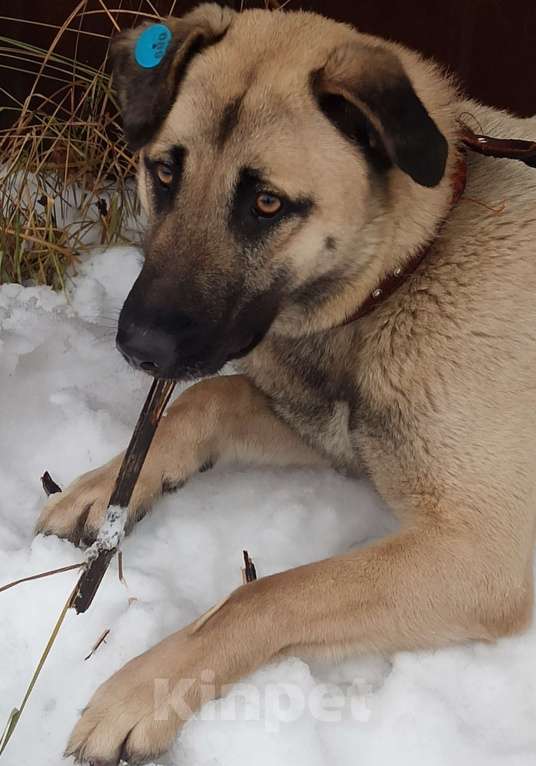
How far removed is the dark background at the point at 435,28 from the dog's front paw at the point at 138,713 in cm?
245

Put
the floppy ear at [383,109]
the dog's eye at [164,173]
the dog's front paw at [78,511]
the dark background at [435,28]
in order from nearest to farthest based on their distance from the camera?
the floppy ear at [383,109], the dog's eye at [164,173], the dog's front paw at [78,511], the dark background at [435,28]

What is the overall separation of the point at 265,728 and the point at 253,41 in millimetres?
1471

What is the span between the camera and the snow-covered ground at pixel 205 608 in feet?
5.58

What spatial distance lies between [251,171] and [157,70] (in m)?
0.38

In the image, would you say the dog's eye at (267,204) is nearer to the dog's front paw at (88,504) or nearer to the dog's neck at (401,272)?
the dog's neck at (401,272)

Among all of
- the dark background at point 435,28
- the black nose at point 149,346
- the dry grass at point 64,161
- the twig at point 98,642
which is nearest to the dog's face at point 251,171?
the black nose at point 149,346

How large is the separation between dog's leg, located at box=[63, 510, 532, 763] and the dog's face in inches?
20.6

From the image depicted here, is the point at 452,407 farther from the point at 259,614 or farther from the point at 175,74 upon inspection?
the point at 175,74

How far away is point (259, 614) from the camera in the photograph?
176 centimetres

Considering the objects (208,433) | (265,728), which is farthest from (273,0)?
(265,728)

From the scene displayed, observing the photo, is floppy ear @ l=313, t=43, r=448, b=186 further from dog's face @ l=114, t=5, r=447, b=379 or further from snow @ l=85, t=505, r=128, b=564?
snow @ l=85, t=505, r=128, b=564

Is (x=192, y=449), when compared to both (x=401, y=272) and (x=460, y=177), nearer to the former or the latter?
(x=401, y=272)

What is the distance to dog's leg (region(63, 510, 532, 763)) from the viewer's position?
1685 mm

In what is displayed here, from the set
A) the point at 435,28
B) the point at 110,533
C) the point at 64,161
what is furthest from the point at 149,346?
the point at 435,28
